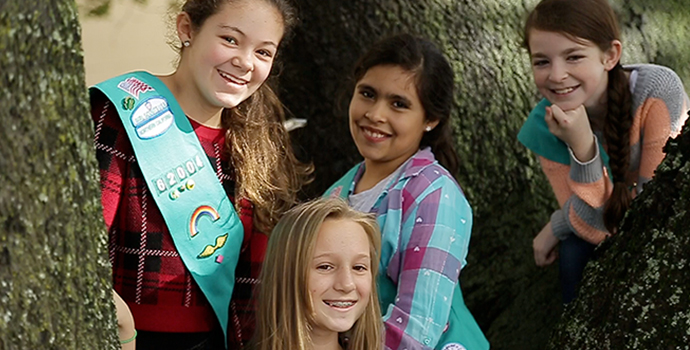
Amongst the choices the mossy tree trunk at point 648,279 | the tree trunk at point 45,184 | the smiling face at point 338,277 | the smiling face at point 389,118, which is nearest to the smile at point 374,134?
the smiling face at point 389,118

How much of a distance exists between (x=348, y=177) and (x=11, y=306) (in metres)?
1.63

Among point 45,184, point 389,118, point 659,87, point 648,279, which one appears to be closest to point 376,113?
point 389,118

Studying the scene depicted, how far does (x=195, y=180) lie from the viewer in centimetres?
256

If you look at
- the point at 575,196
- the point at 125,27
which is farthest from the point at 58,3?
the point at 125,27

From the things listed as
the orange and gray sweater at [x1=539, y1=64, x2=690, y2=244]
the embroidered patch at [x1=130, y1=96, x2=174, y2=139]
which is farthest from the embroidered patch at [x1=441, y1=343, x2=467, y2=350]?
the embroidered patch at [x1=130, y1=96, x2=174, y2=139]

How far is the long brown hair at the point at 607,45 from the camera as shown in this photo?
115 inches

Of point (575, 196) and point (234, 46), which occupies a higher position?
point (234, 46)

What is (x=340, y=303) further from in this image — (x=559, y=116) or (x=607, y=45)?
(x=607, y=45)

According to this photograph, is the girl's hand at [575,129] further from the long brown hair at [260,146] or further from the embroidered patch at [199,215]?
the embroidered patch at [199,215]

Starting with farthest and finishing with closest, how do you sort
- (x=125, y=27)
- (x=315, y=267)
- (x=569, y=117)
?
(x=125, y=27) < (x=569, y=117) < (x=315, y=267)

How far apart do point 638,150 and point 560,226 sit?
14.2 inches

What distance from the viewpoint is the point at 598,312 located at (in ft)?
7.19

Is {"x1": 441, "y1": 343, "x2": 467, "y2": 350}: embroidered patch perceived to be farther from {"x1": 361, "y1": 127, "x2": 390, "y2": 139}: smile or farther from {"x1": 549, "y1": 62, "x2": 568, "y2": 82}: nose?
{"x1": 549, "y1": 62, "x2": 568, "y2": 82}: nose

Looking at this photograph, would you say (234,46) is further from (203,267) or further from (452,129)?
(452,129)
